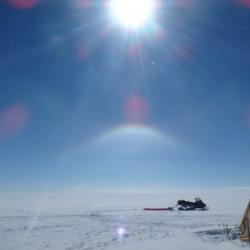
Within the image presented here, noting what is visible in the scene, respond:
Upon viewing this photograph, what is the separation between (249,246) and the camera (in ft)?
54.7

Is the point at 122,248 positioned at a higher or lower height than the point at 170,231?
lower

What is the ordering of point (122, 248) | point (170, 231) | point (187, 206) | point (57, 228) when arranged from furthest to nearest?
point (187, 206) → point (57, 228) → point (170, 231) → point (122, 248)

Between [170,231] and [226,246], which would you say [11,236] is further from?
[226,246]

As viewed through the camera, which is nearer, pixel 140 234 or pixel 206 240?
pixel 206 240

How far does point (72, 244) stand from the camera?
62.7 ft

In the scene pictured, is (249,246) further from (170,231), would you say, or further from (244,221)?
(170,231)

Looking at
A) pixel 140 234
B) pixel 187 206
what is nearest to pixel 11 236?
pixel 140 234

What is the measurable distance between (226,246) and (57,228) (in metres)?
12.9

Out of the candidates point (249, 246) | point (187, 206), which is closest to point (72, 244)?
point (249, 246)

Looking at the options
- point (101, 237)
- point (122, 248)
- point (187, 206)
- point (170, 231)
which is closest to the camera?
point (122, 248)

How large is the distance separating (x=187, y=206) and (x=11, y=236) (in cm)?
3322

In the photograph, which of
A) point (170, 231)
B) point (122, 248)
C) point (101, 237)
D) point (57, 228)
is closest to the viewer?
point (122, 248)

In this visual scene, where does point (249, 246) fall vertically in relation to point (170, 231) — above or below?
below

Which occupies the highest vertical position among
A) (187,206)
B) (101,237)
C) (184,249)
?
(187,206)
